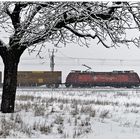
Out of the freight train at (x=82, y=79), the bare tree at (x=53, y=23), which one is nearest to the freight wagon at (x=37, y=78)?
the freight train at (x=82, y=79)

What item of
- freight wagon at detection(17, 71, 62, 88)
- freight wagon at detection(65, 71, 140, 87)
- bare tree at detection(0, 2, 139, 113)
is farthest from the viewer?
freight wagon at detection(17, 71, 62, 88)

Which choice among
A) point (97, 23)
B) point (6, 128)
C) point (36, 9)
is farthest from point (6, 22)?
point (6, 128)

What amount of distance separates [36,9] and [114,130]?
4.36 m

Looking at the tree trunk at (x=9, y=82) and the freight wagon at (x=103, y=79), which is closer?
the tree trunk at (x=9, y=82)

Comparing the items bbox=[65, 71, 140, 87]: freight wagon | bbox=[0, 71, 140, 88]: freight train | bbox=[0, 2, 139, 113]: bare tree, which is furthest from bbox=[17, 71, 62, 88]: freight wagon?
bbox=[0, 2, 139, 113]: bare tree

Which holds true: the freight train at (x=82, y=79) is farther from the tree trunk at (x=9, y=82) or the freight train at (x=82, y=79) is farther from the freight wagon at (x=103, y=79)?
the tree trunk at (x=9, y=82)

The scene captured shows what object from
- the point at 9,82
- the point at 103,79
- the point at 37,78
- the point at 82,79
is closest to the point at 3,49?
the point at 9,82

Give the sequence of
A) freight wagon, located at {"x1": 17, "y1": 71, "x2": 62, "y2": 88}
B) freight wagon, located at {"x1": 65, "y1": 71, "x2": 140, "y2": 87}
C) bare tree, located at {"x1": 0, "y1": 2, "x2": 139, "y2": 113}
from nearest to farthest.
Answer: bare tree, located at {"x1": 0, "y1": 2, "x2": 139, "y2": 113} < freight wagon, located at {"x1": 65, "y1": 71, "x2": 140, "y2": 87} < freight wagon, located at {"x1": 17, "y1": 71, "x2": 62, "y2": 88}

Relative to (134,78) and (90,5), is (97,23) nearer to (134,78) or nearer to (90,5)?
(90,5)

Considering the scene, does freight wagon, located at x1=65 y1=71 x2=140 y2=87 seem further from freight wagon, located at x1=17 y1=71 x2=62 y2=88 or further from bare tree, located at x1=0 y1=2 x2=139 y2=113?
bare tree, located at x1=0 y1=2 x2=139 y2=113

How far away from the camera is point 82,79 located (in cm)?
5381

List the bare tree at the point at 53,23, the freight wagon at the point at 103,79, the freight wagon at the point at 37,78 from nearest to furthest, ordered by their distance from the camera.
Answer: the bare tree at the point at 53,23 → the freight wagon at the point at 103,79 → the freight wagon at the point at 37,78

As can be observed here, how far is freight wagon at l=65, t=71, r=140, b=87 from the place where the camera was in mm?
53656

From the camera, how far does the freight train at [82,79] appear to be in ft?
176
